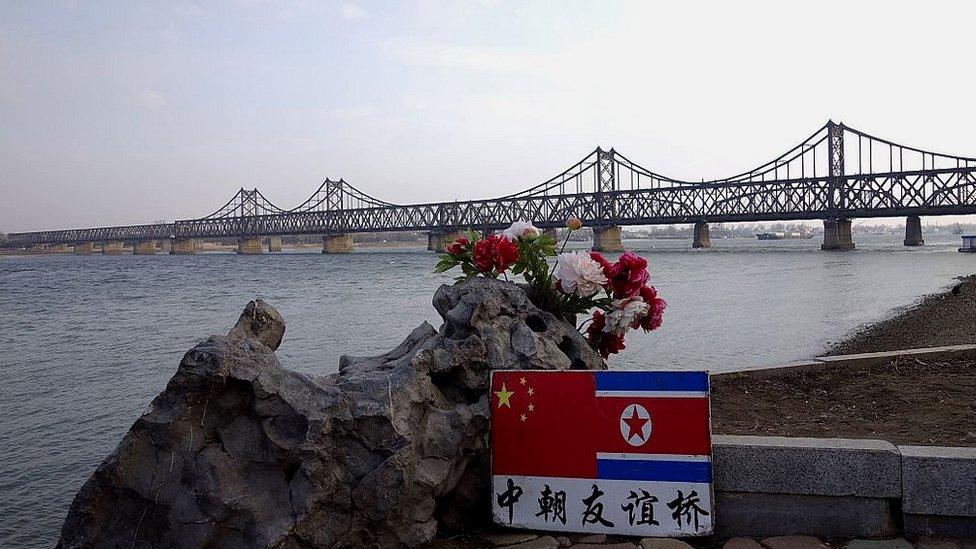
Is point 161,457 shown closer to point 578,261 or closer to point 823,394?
point 578,261

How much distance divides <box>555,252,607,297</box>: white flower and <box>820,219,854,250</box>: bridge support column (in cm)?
8536

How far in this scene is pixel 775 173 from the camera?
93625mm

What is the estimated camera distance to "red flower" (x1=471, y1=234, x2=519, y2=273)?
16.2 ft

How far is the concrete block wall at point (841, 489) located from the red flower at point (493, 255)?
1.69 metres

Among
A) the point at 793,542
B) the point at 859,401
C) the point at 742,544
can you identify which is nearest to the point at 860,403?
the point at 859,401

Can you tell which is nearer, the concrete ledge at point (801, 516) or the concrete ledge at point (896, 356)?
the concrete ledge at point (801, 516)

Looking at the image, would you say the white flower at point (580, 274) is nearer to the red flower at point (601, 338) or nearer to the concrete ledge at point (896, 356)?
the red flower at point (601, 338)

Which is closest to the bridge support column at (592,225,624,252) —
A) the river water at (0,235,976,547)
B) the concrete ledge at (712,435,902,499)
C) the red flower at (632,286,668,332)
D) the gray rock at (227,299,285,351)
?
the river water at (0,235,976,547)

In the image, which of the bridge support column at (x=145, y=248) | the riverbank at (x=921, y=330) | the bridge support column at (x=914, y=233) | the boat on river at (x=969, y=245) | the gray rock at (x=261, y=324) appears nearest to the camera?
the gray rock at (x=261, y=324)

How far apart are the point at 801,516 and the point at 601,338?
177 centimetres

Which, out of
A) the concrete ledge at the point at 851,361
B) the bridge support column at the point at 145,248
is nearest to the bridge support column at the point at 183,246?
the bridge support column at the point at 145,248

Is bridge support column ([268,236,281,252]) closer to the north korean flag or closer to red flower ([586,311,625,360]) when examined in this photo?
red flower ([586,311,625,360])

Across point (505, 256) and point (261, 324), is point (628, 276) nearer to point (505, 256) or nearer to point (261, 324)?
point (505, 256)

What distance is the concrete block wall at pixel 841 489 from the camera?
3.73m
